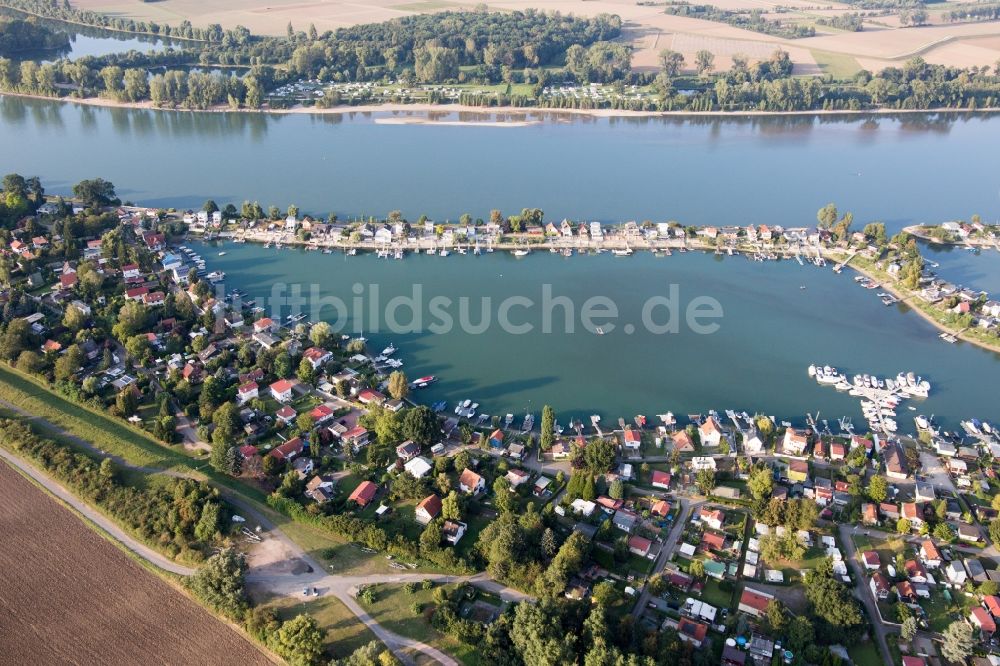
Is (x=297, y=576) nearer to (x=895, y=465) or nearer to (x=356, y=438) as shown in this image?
(x=356, y=438)

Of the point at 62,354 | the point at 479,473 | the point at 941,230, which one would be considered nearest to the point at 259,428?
the point at 479,473

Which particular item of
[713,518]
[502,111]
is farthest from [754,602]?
[502,111]

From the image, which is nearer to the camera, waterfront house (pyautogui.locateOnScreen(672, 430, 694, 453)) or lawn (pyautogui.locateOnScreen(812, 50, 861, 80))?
waterfront house (pyautogui.locateOnScreen(672, 430, 694, 453))

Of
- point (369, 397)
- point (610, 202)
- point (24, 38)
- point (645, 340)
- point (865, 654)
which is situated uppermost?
point (24, 38)

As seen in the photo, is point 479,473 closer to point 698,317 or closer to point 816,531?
point 816,531

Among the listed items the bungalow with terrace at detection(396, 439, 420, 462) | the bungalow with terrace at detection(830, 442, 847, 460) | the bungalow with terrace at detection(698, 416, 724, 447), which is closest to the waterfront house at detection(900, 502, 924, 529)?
the bungalow with terrace at detection(830, 442, 847, 460)

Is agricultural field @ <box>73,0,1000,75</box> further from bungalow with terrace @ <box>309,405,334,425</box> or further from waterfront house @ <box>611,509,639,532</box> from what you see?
waterfront house @ <box>611,509,639,532</box>
